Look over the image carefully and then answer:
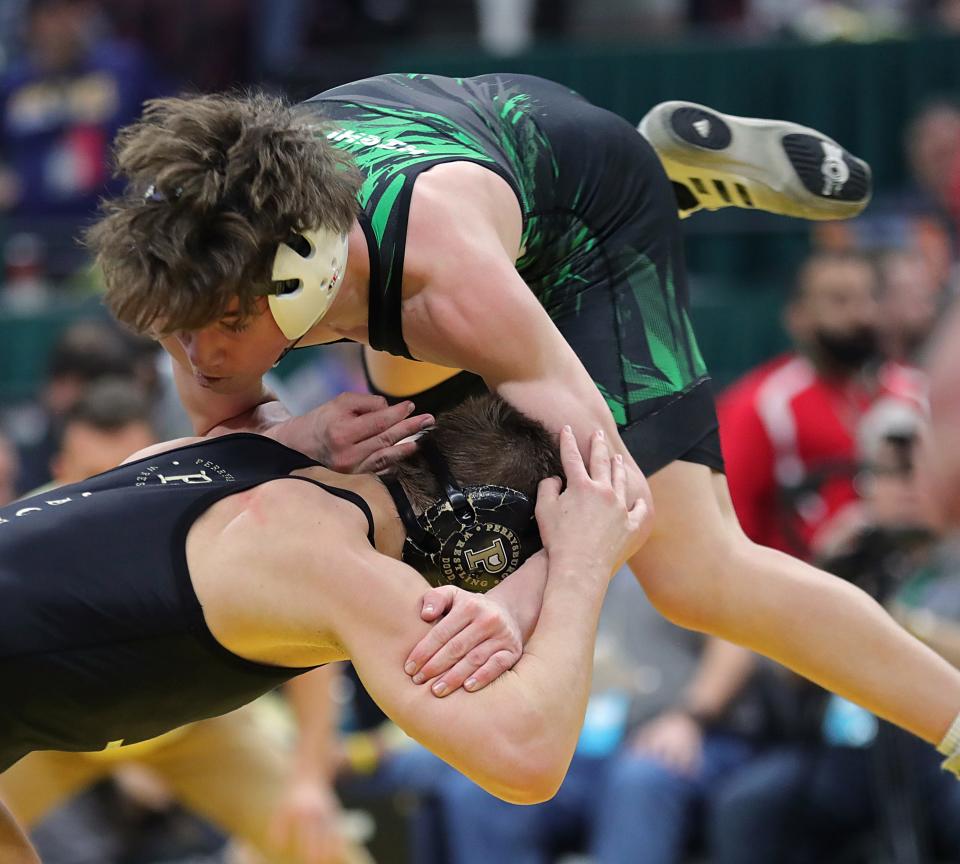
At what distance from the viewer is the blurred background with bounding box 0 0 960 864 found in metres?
4.97

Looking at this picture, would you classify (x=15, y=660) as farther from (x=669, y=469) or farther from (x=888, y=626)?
(x=888, y=626)

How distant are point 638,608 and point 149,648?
121 inches

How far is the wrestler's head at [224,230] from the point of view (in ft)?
8.84

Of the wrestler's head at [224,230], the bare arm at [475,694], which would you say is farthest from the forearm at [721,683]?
the wrestler's head at [224,230]

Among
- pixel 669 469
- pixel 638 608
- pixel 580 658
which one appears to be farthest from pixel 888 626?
pixel 638 608

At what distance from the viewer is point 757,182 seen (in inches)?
144

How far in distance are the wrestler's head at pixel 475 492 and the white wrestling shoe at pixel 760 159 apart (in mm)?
959

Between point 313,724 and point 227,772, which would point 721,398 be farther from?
point 227,772

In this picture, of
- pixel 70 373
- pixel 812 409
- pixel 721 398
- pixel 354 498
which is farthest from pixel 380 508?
pixel 721 398

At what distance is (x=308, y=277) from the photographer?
9.05ft

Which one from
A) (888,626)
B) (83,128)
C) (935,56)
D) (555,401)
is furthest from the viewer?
(83,128)

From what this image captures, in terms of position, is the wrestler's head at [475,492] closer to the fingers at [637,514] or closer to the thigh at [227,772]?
the fingers at [637,514]

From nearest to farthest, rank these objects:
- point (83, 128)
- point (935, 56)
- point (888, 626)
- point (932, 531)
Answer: point (888, 626) → point (932, 531) → point (935, 56) → point (83, 128)

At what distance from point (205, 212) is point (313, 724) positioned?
102 inches
